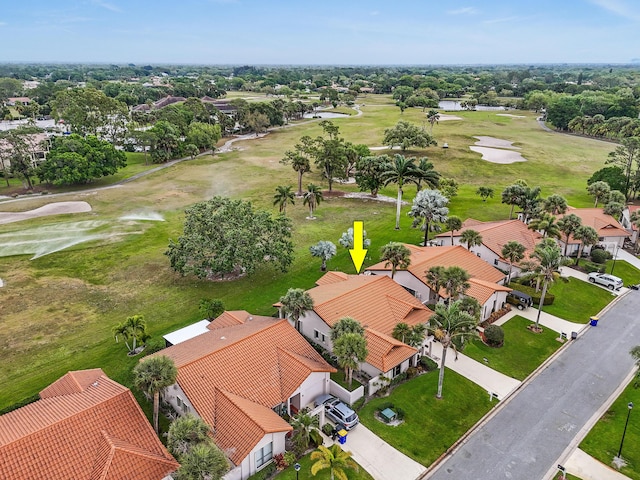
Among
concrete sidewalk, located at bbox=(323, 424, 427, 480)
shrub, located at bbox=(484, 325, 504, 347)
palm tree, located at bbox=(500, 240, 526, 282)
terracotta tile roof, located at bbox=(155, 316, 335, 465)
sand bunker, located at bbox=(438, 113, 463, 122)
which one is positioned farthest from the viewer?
sand bunker, located at bbox=(438, 113, 463, 122)

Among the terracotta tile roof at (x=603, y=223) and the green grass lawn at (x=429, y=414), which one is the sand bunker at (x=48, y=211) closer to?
the green grass lawn at (x=429, y=414)

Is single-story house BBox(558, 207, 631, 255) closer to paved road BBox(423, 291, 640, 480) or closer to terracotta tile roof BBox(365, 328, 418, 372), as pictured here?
paved road BBox(423, 291, 640, 480)

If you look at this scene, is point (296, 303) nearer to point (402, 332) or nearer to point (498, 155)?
point (402, 332)

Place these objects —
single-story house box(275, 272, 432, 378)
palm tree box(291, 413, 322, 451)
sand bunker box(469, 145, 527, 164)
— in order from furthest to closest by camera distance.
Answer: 1. sand bunker box(469, 145, 527, 164)
2. single-story house box(275, 272, 432, 378)
3. palm tree box(291, 413, 322, 451)

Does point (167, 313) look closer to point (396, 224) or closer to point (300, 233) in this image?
point (300, 233)

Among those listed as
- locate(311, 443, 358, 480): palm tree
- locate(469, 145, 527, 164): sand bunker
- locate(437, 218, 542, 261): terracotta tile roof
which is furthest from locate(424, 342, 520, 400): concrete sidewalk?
locate(469, 145, 527, 164): sand bunker

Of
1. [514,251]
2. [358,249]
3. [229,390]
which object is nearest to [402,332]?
[229,390]
